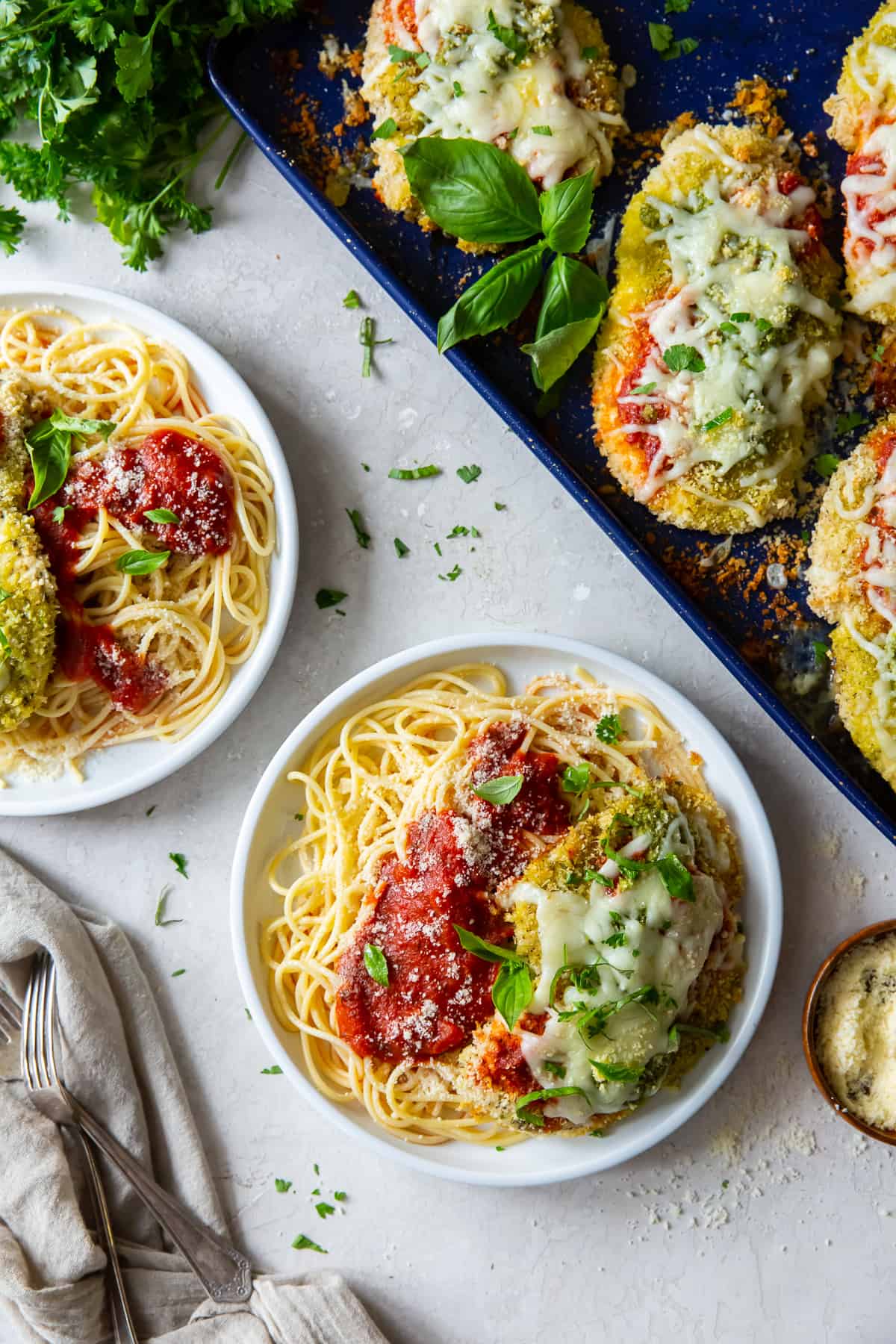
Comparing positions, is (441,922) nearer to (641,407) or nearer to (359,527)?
(359,527)

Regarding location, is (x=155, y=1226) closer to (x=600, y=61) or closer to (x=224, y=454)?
(x=224, y=454)

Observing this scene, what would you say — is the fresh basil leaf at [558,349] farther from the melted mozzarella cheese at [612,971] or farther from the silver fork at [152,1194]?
the silver fork at [152,1194]

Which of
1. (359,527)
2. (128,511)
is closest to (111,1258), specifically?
(128,511)

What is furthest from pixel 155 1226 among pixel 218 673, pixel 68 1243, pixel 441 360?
pixel 441 360

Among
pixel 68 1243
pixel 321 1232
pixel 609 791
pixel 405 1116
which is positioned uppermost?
pixel 609 791

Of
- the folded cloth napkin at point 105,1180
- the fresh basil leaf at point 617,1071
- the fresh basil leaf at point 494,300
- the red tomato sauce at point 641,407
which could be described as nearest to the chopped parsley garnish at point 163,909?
the folded cloth napkin at point 105,1180
